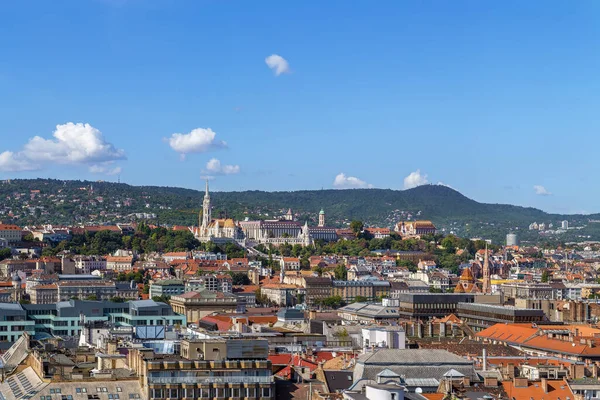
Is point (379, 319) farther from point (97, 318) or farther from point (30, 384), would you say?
point (30, 384)

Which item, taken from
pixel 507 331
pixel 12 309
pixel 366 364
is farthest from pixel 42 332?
pixel 366 364

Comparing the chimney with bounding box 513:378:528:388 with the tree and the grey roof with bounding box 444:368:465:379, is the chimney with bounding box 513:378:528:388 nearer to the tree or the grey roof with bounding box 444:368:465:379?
the grey roof with bounding box 444:368:465:379

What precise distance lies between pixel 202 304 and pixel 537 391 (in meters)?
94.2

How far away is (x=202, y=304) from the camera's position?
148 meters

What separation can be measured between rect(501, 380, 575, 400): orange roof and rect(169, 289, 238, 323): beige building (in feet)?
290

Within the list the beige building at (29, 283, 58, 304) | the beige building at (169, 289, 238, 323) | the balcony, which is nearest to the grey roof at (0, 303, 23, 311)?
the beige building at (169, 289, 238, 323)

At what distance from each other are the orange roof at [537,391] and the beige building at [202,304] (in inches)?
3479

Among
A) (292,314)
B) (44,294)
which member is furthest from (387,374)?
(44,294)

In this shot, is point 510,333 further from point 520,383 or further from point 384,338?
point 520,383

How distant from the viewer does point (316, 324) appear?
104m

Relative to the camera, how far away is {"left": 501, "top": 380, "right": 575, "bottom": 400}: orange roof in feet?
183

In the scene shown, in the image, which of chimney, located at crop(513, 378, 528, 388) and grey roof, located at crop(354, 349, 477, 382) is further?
grey roof, located at crop(354, 349, 477, 382)

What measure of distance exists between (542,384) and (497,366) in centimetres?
1397

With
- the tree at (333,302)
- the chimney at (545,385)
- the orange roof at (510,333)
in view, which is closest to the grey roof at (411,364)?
the chimney at (545,385)
